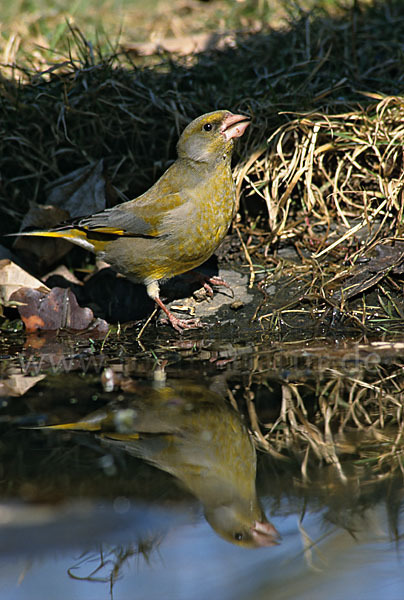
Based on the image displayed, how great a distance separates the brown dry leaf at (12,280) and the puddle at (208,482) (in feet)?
4.79

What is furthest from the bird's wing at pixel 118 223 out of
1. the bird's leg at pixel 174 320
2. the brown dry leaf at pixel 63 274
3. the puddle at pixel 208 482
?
the puddle at pixel 208 482

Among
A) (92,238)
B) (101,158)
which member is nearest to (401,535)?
(92,238)

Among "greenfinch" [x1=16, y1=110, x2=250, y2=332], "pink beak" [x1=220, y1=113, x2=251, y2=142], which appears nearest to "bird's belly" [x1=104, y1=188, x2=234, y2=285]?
"greenfinch" [x1=16, y1=110, x2=250, y2=332]

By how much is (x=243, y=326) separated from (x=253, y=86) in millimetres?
2176

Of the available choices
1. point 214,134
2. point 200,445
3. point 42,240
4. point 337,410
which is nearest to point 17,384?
point 200,445

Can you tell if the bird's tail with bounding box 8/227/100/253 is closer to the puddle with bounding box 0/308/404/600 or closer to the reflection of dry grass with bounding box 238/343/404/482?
the puddle with bounding box 0/308/404/600

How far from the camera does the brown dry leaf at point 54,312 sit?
13.0 ft

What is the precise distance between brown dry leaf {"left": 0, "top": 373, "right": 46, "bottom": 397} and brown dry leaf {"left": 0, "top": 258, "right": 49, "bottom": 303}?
1358 mm

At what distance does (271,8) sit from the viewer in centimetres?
688

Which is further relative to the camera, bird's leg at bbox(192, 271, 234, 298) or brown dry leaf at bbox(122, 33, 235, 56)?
brown dry leaf at bbox(122, 33, 235, 56)

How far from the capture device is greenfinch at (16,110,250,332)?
3.86 metres

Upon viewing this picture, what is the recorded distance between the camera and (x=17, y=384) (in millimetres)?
2771

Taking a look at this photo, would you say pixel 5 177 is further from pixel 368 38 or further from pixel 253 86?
pixel 368 38

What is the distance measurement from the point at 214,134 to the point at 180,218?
0.58 m
